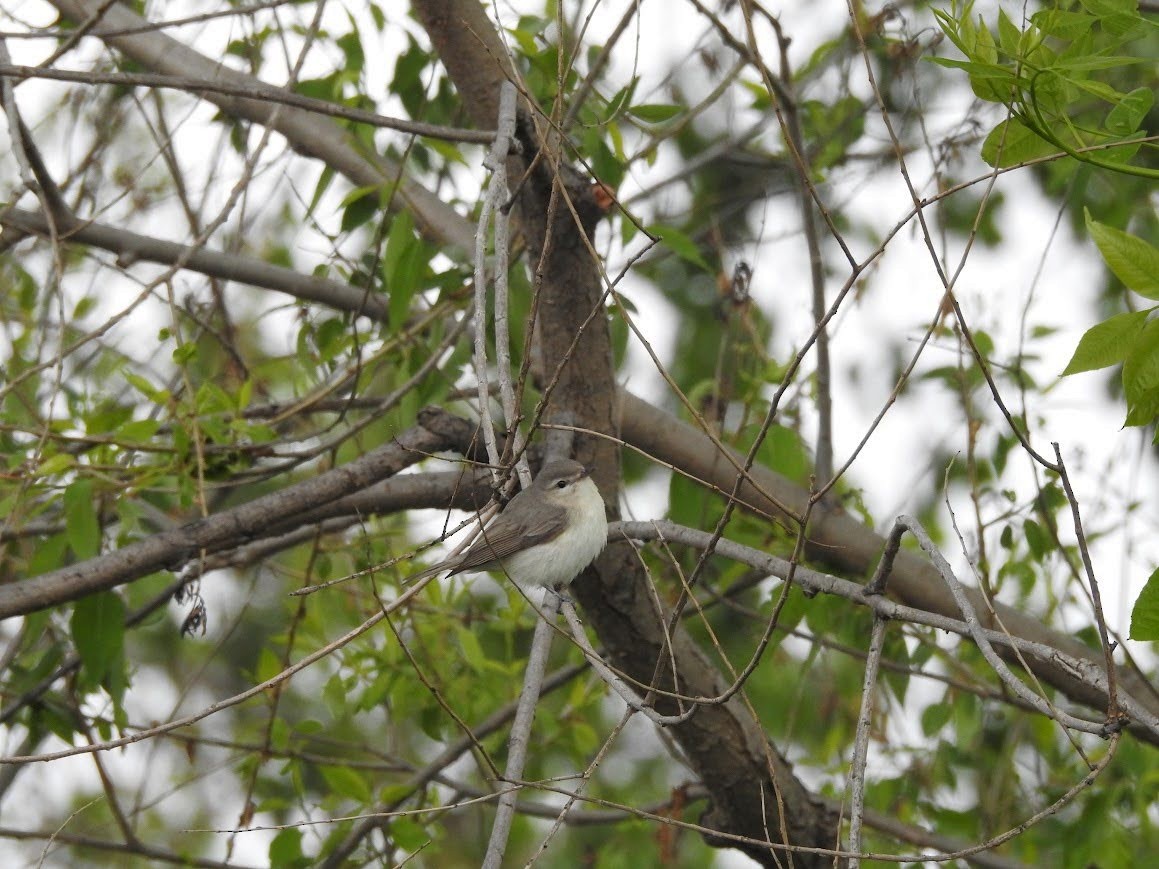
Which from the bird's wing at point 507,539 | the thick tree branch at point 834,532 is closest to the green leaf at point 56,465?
the bird's wing at point 507,539

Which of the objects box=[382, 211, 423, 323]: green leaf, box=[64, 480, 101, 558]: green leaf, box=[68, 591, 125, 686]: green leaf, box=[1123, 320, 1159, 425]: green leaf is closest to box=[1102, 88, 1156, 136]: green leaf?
box=[1123, 320, 1159, 425]: green leaf

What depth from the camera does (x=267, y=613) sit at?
884 centimetres

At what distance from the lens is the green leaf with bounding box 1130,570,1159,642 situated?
2.05 metres

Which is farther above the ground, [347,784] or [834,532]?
[834,532]

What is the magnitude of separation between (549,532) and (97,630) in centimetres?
146

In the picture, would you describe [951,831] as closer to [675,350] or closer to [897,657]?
[897,657]

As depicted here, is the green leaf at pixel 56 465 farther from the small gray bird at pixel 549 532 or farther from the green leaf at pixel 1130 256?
the green leaf at pixel 1130 256

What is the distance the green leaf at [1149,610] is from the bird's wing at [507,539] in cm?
222

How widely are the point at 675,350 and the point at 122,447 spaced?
4432mm

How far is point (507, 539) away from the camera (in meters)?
4.38

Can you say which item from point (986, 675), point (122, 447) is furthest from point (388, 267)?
point (986, 675)

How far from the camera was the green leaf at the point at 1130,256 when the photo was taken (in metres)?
2.22

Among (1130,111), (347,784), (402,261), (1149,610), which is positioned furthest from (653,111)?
(347,784)

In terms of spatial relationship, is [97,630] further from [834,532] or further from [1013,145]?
[1013,145]
